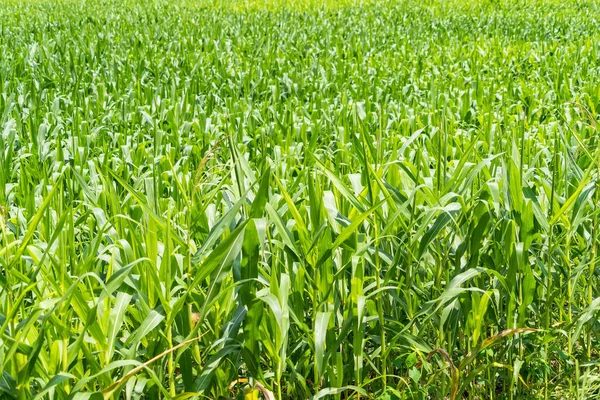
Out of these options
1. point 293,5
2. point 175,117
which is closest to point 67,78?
point 175,117

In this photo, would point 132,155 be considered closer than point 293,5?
Yes

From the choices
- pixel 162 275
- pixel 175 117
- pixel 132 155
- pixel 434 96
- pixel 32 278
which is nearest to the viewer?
pixel 32 278

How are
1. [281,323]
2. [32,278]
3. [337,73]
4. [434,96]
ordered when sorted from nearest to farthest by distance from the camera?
[32,278]
[281,323]
[434,96]
[337,73]

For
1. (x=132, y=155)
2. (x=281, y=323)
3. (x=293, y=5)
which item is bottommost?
(x=293, y=5)

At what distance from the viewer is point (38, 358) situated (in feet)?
6.61

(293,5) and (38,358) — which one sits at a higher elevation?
(38,358)

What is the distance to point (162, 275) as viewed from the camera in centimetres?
230

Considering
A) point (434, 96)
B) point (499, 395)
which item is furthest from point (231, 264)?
point (434, 96)

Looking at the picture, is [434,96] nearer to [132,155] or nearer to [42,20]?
[132,155]

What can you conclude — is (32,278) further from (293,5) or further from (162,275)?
(293,5)

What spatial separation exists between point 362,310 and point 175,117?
3.50m

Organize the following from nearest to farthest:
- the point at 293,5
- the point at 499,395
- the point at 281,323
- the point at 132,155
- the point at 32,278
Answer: the point at 32,278, the point at 281,323, the point at 499,395, the point at 132,155, the point at 293,5

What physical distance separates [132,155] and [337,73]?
158 inches

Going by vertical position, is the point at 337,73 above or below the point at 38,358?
below
